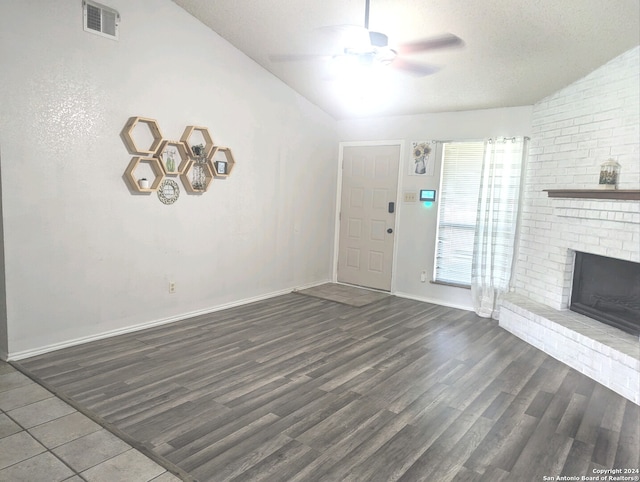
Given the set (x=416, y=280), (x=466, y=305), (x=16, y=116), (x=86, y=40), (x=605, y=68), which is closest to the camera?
(x=16, y=116)

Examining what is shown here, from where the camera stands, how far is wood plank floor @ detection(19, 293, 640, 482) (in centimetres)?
226

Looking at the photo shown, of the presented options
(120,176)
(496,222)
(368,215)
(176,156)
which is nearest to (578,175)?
(496,222)

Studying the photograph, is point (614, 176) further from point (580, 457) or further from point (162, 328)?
point (162, 328)

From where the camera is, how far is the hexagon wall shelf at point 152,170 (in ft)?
12.6

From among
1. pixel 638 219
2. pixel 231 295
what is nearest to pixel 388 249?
pixel 231 295

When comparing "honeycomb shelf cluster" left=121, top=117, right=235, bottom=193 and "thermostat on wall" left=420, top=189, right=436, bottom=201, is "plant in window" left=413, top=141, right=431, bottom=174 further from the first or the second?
"honeycomb shelf cluster" left=121, top=117, right=235, bottom=193

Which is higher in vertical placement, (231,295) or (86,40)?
(86,40)

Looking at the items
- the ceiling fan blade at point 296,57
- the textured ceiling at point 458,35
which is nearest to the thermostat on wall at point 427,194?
the textured ceiling at point 458,35

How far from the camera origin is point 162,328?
4184 millimetres

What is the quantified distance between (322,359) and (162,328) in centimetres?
167

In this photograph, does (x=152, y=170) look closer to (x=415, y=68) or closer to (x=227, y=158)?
(x=227, y=158)

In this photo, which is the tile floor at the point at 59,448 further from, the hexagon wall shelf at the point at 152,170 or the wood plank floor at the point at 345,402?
the hexagon wall shelf at the point at 152,170

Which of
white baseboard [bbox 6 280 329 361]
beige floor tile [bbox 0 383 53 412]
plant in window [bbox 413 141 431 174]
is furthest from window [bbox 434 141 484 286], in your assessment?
beige floor tile [bbox 0 383 53 412]

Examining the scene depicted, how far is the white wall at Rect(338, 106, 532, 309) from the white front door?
0.16m
